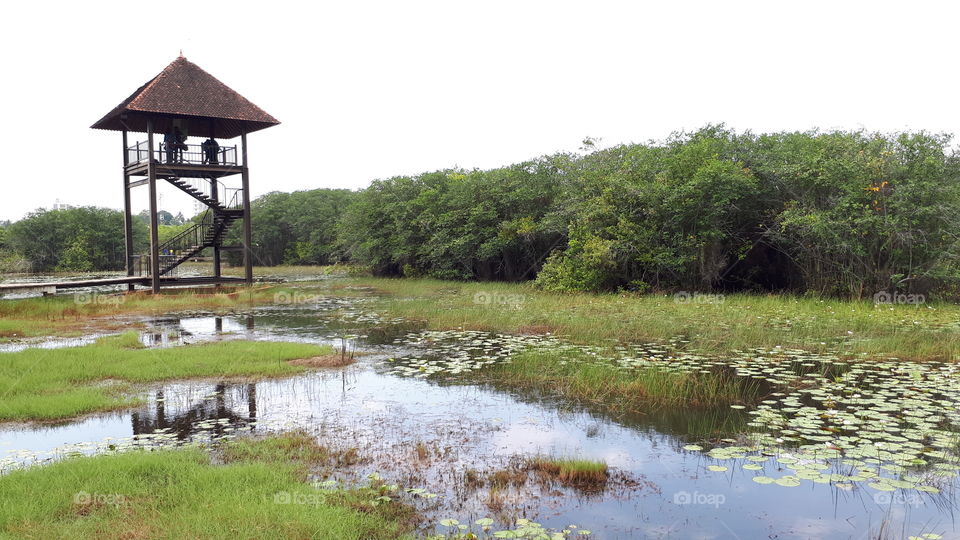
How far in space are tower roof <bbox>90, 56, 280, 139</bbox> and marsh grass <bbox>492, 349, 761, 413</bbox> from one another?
61.1ft

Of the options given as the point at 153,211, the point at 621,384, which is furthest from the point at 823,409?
the point at 153,211

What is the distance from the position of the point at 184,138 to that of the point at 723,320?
2121cm

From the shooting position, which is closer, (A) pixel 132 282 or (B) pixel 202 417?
(B) pixel 202 417

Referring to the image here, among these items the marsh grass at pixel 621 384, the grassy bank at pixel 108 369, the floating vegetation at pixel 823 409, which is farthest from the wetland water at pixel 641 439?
the grassy bank at pixel 108 369

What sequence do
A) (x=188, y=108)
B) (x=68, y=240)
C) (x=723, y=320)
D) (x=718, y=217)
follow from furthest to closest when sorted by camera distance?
(x=68, y=240), (x=188, y=108), (x=718, y=217), (x=723, y=320)

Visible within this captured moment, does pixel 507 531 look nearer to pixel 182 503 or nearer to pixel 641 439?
pixel 182 503

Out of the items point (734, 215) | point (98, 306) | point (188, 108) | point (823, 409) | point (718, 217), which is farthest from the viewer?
point (188, 108)

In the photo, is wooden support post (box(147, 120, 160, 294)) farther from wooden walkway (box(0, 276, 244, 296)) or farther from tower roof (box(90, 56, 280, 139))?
wooden walkway (box(0, 276, 244, 296))

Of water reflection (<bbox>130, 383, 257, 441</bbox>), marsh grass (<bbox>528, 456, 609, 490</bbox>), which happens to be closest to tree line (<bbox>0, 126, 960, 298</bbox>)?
marsh grass (<bbox>528, 456, 609, 490</bbox>)

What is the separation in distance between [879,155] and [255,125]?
2187 cm

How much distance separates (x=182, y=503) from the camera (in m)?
4.83

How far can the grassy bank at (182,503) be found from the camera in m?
4.37

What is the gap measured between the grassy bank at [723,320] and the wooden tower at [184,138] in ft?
33.3

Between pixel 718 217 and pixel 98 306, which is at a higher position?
pixel 718 217
